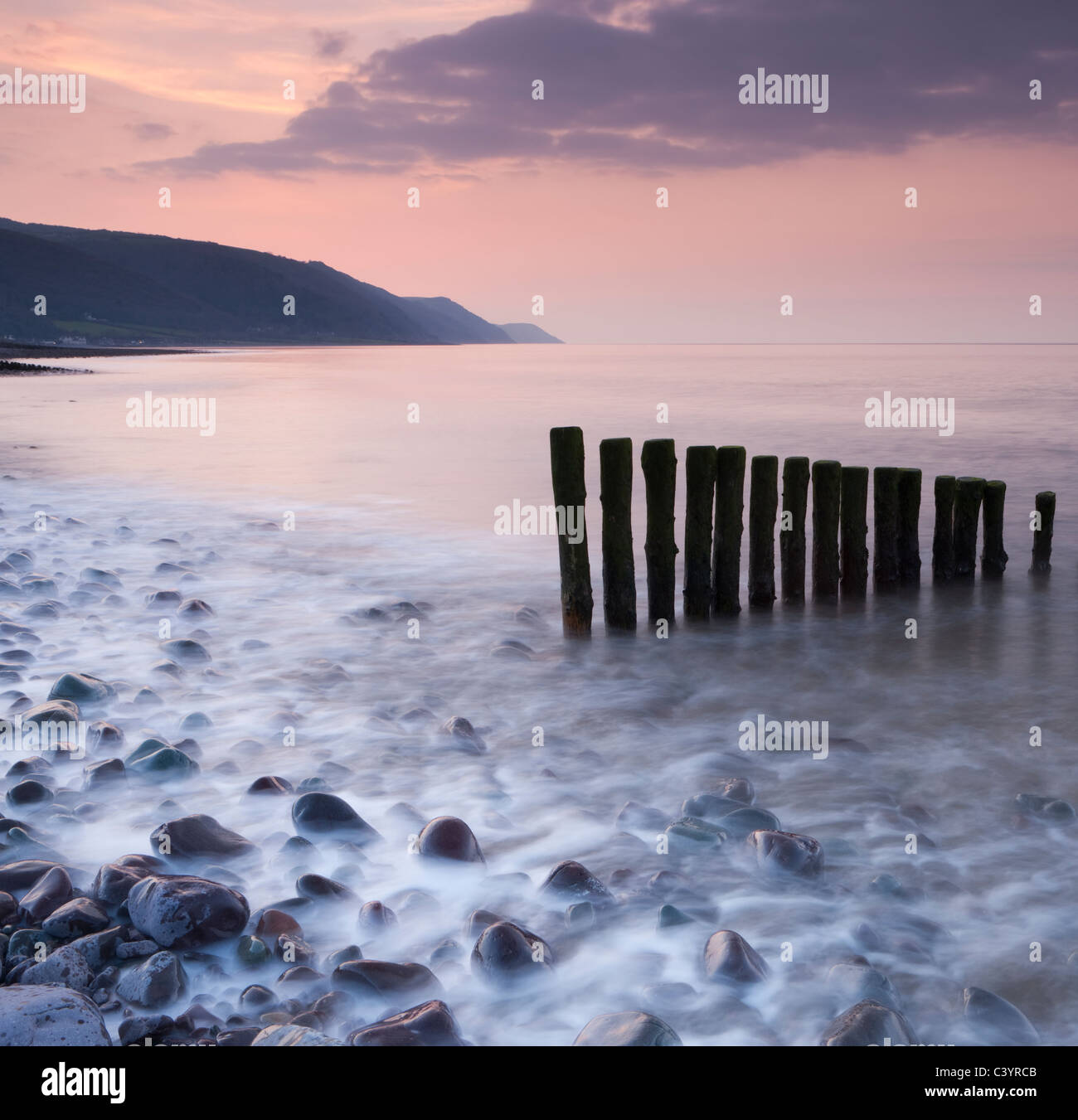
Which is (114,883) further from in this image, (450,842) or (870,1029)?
(870,1029)

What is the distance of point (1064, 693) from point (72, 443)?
24.5 meters

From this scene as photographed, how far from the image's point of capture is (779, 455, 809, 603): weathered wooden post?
8922 millimetres

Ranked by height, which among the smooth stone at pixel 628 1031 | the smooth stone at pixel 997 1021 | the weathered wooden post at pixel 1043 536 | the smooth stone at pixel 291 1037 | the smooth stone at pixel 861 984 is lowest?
the smooth stone at pixel 997 1021

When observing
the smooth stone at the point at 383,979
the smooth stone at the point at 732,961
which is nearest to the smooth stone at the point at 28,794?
the smooth stone at the point at 383,979

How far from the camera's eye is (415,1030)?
312cm

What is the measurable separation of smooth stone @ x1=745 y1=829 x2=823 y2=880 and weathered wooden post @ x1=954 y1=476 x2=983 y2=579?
6838 mm

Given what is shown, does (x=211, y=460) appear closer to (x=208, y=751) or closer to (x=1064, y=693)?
(x=208, y=751)

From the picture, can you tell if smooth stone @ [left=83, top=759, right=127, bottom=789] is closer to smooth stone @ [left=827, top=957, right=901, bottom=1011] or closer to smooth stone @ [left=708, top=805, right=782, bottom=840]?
smooth stone @ [left=708, top=805, right=782, bottom=840]

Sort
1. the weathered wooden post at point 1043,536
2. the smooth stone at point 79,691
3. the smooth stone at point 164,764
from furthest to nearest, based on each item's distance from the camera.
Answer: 1. the weathered wooden post at point 1043,536
2. the smooth stone at point 79,691
3. the smooth stone at point 164,764

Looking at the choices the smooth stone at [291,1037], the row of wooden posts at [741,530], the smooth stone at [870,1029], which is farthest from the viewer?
the row of wooden posts at [741,530]

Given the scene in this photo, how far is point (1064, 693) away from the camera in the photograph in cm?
746

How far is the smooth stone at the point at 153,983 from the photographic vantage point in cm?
325

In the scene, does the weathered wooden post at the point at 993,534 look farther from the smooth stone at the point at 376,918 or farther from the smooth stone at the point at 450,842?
the smooth stone at the point at 376,918

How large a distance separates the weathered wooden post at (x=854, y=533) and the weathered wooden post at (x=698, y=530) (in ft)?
5.15
